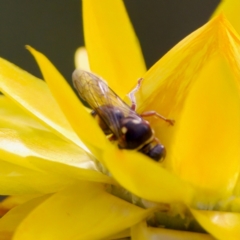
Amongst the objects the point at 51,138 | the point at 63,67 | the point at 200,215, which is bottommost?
the point at 200,215

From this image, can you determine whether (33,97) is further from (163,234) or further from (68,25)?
(68,25)

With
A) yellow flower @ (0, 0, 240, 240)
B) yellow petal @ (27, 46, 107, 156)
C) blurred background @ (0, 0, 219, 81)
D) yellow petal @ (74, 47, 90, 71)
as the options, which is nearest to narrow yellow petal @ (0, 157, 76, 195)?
yellow flower @ (0, 0, 240, 240)

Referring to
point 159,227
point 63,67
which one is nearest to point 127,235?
point 159,227

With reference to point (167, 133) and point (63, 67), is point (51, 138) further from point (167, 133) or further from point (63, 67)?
point (63, 67)

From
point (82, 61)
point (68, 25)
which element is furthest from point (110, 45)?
point (68, 25)

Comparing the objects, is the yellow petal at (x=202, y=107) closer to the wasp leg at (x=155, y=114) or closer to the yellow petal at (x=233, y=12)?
the wasp leg at (x=155, y=114)
